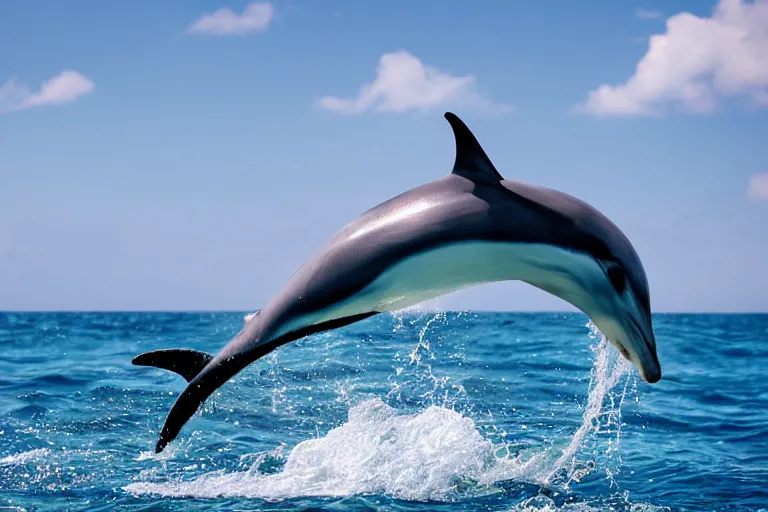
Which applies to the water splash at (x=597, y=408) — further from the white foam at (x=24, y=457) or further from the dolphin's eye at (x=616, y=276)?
the white foam at (x=24, y=457)

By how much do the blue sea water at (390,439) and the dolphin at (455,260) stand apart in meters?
1.13

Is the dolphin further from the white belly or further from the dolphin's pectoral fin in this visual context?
the dolphin's pectoral fin

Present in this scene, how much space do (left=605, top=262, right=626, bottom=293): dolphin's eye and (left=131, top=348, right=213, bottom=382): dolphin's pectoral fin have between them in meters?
2.86

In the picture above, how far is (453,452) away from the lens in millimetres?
8711

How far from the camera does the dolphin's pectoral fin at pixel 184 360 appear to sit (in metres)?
5.91

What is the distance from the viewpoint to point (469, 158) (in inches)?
217

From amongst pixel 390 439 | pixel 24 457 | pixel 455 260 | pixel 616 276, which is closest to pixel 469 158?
pixel 455 260

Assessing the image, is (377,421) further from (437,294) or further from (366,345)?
(366,345)

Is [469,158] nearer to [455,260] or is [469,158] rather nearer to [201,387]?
[455,260]

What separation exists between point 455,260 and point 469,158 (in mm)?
755

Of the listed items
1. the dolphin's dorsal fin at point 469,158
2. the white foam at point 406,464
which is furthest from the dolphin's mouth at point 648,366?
the dolphin's dorsal fin at point 469,158

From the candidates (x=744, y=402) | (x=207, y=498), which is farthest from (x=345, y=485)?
(x=744, y=402)

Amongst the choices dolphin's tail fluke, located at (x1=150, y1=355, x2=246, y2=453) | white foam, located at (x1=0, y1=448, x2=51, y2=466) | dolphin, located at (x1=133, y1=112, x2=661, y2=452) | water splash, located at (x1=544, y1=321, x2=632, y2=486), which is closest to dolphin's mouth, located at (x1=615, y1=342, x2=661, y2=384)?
dolphin, located at (x1=133, y1=112, x2=661, y2=452)

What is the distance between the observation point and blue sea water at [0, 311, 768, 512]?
7605 millimetres
